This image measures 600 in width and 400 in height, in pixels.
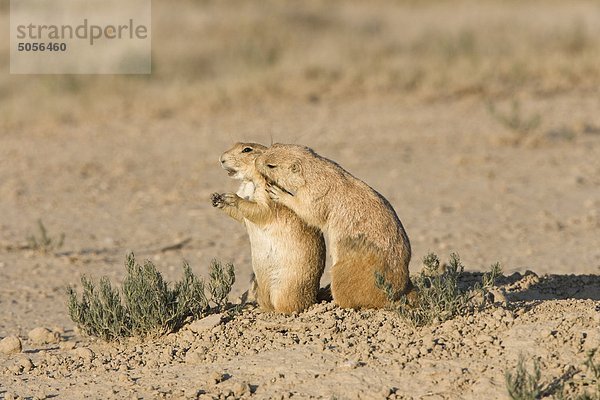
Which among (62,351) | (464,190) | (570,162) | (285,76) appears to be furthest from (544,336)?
(285,76)

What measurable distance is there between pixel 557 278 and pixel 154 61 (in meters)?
11.8

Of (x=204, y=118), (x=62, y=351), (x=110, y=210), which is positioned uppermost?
(x=204, y=118)

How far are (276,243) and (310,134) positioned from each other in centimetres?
798

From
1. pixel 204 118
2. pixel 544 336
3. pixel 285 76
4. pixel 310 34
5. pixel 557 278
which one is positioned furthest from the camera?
pixel 310 34

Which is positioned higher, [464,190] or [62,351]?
[464,190]

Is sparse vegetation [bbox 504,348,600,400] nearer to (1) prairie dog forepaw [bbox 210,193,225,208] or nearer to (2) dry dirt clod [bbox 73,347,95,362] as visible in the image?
(1) prairie dog forepaw [bbox 210,193,225,208]

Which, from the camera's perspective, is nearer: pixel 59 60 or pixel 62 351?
pixel 62 351

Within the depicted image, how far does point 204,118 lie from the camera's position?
15.0 meters

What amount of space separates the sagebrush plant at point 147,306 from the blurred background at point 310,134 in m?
1.45

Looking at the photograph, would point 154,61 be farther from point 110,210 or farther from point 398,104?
point 110,210

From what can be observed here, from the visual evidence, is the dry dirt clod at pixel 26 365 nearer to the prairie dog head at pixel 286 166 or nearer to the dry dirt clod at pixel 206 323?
the dry dirt clod at pixel 206 323

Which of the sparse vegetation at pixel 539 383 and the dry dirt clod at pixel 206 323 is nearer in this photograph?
the sparse vegetation at pixel 539 383

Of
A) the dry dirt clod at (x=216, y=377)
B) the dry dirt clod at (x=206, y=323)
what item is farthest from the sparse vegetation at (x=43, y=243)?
the dry dirt clod at (x=216, y=377)

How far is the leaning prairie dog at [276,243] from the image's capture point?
237 inches
